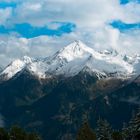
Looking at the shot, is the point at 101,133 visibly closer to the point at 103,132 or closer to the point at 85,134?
the point at 103,132

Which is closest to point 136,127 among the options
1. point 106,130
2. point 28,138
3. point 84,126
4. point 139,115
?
point 139,115

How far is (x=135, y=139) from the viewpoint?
95375 mm

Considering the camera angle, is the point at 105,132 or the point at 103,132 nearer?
the point at 103,132

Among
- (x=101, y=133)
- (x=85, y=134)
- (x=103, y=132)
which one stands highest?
(x=85, y=134)

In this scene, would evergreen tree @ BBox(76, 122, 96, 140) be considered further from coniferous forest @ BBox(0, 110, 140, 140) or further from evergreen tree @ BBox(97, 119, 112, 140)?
evergreen tree @ BBox(97, 119, 112, 140)

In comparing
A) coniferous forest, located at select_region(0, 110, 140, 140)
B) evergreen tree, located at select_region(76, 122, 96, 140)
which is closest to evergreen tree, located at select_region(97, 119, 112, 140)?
coniferous forest, located at select_region(0, 110, 140, 140)

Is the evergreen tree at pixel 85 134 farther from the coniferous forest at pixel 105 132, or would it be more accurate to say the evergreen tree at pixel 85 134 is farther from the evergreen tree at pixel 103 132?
the evergreen tree at pixel 103 132

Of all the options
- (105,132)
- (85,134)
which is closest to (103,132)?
(105,132)

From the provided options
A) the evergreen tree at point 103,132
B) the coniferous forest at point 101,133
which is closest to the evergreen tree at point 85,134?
the coniferous forest at point 101,133

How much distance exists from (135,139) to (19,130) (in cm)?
7999

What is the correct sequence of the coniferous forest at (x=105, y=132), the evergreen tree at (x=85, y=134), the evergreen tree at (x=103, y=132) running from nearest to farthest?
the coniferous forest at (x=105, y=132)
the evergreen tree at (x=103, y=132)
the evergreen tree at (x=85, y=134)

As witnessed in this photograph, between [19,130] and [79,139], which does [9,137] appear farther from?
[79,139]

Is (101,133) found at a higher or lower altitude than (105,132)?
lower

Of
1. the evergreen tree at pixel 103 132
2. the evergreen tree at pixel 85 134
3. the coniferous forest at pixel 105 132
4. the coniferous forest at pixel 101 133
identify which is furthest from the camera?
the evergreen tree at pixel 85 134
